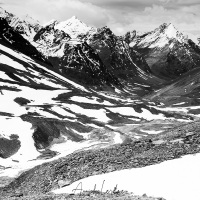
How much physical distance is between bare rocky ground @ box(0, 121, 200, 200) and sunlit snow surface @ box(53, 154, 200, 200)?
1.71 meters

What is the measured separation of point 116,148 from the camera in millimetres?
34312

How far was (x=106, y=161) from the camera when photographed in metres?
31.3

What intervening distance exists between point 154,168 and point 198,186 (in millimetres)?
4742

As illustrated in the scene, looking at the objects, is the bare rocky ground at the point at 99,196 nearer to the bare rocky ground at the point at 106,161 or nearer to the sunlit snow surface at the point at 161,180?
the sunlit snow surface at the point at 161,180

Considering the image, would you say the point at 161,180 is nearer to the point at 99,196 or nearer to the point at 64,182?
the point at 99,196

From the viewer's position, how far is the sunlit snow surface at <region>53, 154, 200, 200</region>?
2129cm

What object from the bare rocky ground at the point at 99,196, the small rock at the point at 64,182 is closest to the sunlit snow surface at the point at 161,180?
the bare rocky ground at the point at 99,196

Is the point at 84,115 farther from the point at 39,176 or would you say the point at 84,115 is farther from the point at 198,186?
the point at 198,186

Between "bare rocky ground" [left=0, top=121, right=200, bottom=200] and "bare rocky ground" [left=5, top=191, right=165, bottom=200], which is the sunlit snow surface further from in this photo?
"bare rocky ground" [left=0, top=121, right=200, bottom=200]

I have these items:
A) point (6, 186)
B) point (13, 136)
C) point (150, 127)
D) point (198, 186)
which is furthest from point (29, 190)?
point (150, 127)

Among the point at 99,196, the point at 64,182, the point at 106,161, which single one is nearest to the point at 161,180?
the point at 99,196

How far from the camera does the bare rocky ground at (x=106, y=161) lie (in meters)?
29.1

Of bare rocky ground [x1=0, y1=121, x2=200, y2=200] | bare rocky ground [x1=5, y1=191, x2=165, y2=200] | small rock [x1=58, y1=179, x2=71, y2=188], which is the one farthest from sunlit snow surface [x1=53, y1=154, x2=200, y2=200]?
bare rocky ground [x1=0, y1=121, x2=200, y2=200]

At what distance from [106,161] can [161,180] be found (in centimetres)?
854
